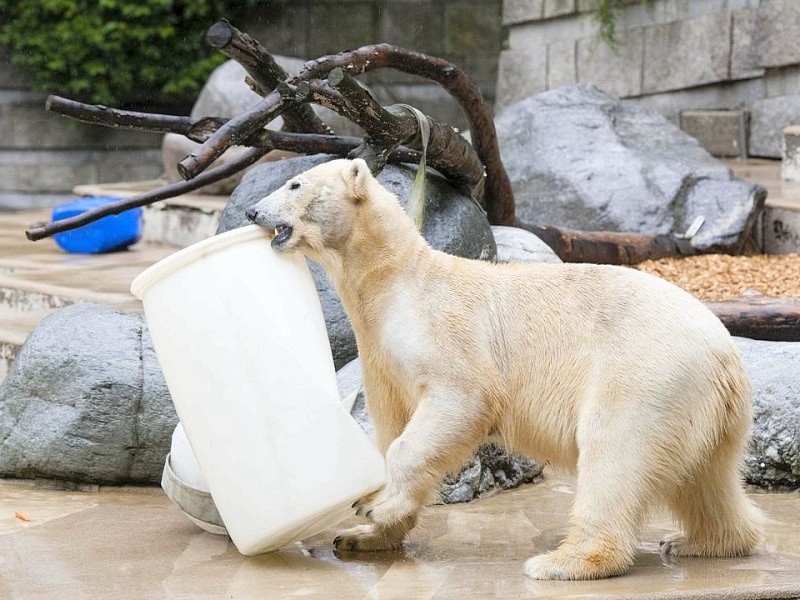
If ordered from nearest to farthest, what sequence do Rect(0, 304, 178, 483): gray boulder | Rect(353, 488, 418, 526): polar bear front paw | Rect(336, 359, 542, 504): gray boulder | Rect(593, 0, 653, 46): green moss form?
1. Rect(353, 488, 418, 526): polar bear front paw
2. Rect(336, 359, 542, 504): gray boulder
3. Rect(0, 304, 178, 483): gray boulder
4. Rect(593, 0, 653, 46): green moss

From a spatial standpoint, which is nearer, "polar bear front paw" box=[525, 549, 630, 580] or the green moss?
"polar bear front paw" box=[525, 549, 630, 580]

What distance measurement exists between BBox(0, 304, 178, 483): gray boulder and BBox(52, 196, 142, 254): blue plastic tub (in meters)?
3.99

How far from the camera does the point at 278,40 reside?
12984 millimetres

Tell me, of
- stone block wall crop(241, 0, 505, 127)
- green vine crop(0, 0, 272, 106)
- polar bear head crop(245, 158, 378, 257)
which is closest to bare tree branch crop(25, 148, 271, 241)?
polar bear head crop(245, 158, 378, 257)

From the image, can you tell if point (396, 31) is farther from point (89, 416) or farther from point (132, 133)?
point (89, 416)

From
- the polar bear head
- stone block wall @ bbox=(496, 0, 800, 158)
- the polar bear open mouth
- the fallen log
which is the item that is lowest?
the fallen log

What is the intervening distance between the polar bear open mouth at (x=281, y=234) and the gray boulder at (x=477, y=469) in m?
0.87

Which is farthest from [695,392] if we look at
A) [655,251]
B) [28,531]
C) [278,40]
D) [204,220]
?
[278,40]

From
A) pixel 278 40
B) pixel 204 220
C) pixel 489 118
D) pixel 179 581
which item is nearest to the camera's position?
pixel 179 581

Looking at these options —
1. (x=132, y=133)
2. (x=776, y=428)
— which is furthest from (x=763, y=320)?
(x=132, y=133)

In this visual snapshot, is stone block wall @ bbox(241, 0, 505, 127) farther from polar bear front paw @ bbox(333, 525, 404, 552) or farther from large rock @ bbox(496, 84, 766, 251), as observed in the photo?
polar bear front paw @ bbox(333, 525, 404, 552)

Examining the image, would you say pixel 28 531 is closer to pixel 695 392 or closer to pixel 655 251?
pixel 695 392

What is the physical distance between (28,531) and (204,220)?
4734 mm

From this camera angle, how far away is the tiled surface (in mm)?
3047
